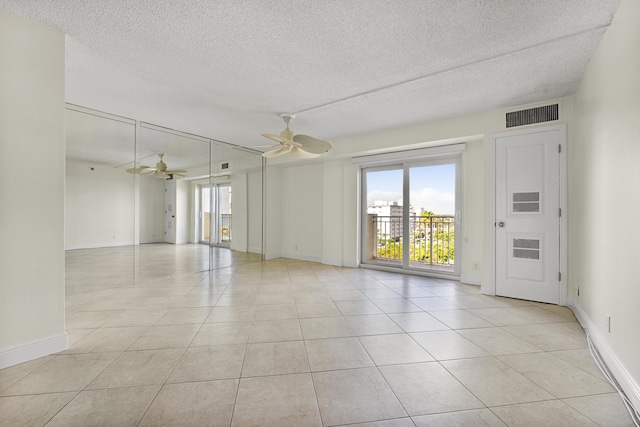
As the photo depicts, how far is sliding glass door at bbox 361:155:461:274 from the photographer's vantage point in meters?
4.64

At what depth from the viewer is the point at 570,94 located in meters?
3.25

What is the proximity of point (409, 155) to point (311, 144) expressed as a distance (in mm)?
1758

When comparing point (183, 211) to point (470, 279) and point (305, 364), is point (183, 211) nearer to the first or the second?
point (305, 364)

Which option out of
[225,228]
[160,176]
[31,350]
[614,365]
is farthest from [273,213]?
[614,365]

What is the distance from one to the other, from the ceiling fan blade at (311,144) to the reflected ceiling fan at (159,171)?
2034 millimetres

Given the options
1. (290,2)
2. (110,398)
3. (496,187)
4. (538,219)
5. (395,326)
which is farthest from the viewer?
(496,187)

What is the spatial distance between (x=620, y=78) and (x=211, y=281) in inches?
191

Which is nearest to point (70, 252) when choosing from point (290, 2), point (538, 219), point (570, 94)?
point (290, 2)

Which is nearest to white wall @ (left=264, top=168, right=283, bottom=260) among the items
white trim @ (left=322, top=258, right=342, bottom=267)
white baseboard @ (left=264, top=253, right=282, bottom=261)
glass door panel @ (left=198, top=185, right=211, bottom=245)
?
white baseboard @ (left=264, top=253, right=282, bottom=261)

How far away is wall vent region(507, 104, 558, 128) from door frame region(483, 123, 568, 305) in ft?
0.27

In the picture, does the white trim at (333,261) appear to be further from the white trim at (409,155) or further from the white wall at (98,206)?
the white wall at (98,206)

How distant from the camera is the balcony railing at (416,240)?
4832mm

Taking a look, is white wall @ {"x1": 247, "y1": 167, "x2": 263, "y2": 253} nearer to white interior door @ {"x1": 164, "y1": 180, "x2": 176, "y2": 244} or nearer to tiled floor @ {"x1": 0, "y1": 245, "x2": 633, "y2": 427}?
white interior door @ {"x1": 164, "y1": 180, "x2": 176, "y2": 244}

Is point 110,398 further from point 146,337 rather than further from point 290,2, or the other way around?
point 290,2
